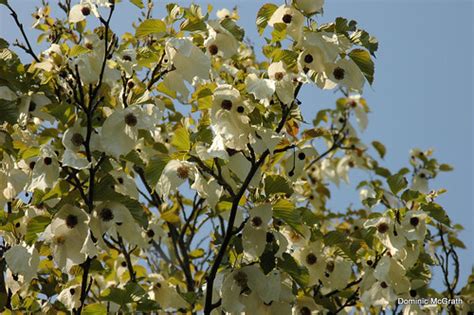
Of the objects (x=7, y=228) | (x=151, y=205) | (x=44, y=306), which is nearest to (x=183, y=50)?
(x=7, y=228)

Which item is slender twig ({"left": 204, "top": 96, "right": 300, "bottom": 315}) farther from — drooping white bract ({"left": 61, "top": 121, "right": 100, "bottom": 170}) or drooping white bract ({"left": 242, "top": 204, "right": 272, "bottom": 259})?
drooping white bract ({"left": 61, "top": 121, "right": 100, "bottom": 170})

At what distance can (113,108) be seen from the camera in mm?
2158

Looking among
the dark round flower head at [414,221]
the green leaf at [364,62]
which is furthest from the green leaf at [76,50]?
the dark round flower head at [414,221]

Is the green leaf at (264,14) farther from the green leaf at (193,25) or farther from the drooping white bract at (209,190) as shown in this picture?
the drooping white bract at (209,190)

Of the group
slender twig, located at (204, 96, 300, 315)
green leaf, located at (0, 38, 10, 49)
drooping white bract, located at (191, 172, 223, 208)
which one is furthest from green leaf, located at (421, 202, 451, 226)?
green leaf, located at (0, 38, 10, 49)

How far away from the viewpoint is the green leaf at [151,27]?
6.49 feet

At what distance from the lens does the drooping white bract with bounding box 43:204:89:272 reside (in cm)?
186

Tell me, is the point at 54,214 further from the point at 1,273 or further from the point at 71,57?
the point at 1,273

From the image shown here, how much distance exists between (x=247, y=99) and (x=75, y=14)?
73 centimetres

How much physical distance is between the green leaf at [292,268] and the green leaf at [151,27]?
0.78 m

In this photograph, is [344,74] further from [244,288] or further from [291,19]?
[244,288]

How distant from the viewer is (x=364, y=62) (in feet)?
6.31

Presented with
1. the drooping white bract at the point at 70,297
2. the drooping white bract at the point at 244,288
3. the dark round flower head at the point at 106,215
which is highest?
the drooping white bract at the point at 244,288

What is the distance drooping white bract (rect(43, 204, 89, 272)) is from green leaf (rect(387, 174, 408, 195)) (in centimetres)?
112
